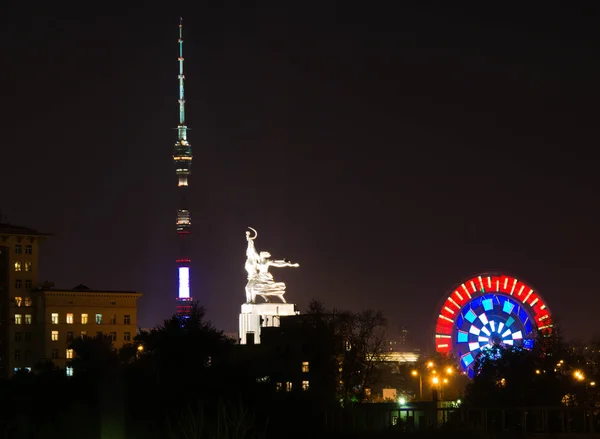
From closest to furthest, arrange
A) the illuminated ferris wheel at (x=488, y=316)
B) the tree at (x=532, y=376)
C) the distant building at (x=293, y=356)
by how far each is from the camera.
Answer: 1. the tree at (x=532, y=376)
2. the illuminated ferris wheel at (x=488, y=316)
3. the distant building at (x=293, y=356)

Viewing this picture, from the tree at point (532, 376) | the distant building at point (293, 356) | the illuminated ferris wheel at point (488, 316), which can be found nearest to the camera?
the tree at point (532, 376)

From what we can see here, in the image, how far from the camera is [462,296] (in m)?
145

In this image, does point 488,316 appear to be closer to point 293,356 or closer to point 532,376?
point 532,376

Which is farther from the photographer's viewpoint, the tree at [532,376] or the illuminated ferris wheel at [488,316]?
the illuminated ferris wheel at [488,316]

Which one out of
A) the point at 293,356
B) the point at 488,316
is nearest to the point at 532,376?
the point at 488,316

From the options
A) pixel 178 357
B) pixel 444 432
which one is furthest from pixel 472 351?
pixel 444 432

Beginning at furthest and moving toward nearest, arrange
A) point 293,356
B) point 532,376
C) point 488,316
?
point 293,356
point 488,316
point 532,376

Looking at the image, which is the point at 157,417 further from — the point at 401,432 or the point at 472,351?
the point at 472,351

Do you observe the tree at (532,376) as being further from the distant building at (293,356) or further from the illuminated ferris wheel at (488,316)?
the distant building at (293,356)

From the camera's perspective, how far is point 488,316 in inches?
5689

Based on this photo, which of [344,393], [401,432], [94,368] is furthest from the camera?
[344,393]

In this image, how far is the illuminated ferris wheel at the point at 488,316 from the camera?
142000 mm

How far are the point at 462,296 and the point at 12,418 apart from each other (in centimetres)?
6116

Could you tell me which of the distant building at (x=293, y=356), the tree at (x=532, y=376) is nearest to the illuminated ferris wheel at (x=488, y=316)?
the tree at (x=532, y=376)
